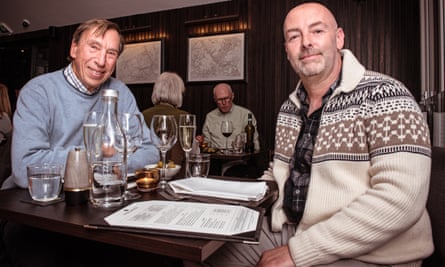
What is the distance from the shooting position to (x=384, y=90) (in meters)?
1.02

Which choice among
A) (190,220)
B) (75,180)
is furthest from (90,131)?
(190,220)

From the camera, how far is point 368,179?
3.34ft

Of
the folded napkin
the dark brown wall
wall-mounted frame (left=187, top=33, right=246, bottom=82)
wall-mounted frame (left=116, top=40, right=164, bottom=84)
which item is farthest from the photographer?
wall-mounted frame (left=116, top=40, right=164, bottom=84)

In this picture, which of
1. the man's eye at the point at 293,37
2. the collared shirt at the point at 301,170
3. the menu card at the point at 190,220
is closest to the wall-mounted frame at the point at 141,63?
the man's eye at the point at 293,37

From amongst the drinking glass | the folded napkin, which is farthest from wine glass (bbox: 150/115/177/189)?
the drinking glass

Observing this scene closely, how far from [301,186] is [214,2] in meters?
4.03

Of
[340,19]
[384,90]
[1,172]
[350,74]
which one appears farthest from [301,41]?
[340,19]

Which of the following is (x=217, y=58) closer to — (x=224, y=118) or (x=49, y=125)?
(x=224, y=118)

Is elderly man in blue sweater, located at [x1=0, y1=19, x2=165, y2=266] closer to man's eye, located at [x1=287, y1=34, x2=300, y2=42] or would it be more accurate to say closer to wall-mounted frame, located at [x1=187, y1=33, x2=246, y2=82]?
man's eye, located at [x1=287, y1=34, x2=300, y2=42]

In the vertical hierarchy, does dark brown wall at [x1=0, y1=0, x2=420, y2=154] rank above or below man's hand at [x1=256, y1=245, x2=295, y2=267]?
above

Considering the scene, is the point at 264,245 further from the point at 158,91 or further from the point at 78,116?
the point at 158,91

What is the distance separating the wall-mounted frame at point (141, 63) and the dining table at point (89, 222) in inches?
163

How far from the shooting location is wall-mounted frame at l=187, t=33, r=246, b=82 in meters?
4.43

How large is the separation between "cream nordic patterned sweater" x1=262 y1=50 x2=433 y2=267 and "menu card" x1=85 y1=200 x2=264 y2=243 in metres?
0.25
